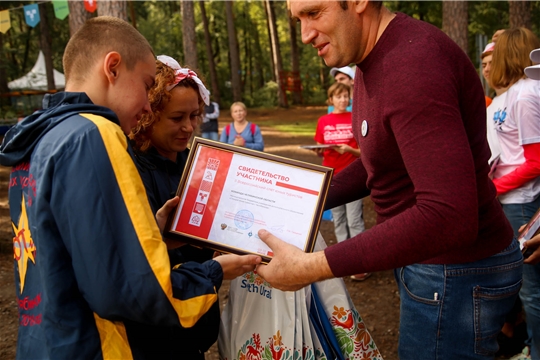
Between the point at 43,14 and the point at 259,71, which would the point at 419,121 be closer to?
the point at 43,14

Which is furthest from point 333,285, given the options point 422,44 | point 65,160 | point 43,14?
point 43,14

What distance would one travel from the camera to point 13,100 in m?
29.8

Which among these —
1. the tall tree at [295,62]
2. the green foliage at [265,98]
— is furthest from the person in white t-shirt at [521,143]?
the green foliage at [265,98]

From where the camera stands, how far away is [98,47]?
1.78 meters

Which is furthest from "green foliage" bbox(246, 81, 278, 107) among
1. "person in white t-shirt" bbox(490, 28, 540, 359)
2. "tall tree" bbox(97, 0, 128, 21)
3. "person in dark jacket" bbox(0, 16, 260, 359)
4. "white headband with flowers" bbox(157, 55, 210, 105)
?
"person in dark jacket" bbox(0, 16, 260, 359)

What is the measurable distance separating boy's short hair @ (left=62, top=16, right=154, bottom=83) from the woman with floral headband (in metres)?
0.65

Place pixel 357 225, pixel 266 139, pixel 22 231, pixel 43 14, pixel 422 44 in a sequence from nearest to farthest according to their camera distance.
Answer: pixel 422 44
pixel 22 231
pixel 357 225
pixel 266 139
pixel 43 14

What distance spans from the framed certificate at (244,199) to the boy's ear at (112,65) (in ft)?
1.67

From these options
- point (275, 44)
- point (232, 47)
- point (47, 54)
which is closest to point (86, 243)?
point (232, 47)

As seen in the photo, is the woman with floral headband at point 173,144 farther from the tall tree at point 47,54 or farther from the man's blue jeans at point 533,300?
the tall tree at point 47,54

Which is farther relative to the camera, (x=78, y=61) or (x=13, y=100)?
(x=13, y=100)

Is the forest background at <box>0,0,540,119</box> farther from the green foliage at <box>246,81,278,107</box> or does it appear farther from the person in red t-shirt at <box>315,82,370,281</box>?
the person in red t-shirt at <box>315,82,370,281</box>

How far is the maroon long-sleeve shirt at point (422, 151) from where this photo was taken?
155 centimetres

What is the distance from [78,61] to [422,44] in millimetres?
1183
